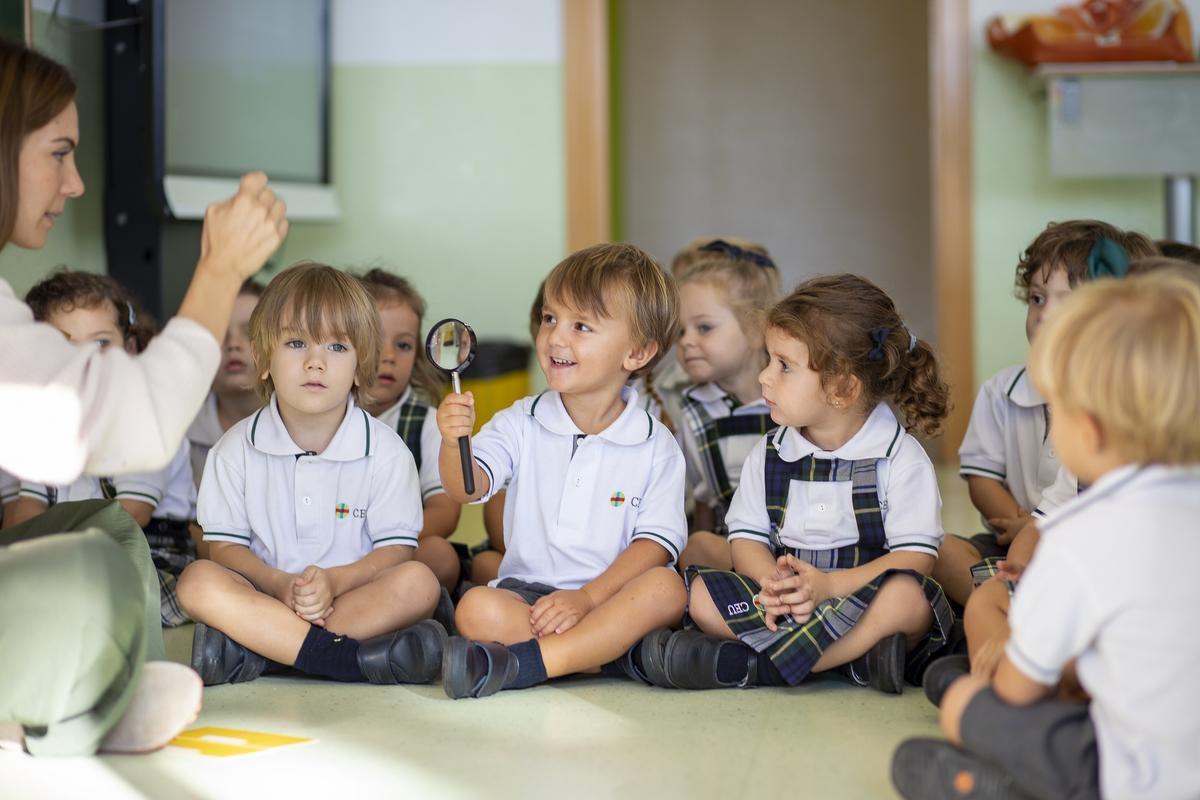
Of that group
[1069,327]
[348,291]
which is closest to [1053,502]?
[1069,327]

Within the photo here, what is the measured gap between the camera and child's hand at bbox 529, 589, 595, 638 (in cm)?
174

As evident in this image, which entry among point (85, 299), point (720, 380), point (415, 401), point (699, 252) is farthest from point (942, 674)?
point (85, 299)

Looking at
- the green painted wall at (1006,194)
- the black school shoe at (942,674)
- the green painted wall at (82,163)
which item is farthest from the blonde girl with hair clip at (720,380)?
the green painted wall at (1006,194)

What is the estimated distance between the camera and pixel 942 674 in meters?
1.49

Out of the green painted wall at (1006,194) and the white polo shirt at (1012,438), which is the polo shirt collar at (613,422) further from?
the green painted wall at (1006,194)

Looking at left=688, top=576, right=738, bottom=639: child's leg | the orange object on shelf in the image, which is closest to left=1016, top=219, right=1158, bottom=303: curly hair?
left=688, top=576, right=738, bottom=639: child's leg

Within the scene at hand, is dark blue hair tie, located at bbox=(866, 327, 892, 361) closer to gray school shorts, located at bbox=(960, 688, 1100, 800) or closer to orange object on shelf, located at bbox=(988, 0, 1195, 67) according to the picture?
gray school shorts, located at bbox=(960, 688, 1100, 800)

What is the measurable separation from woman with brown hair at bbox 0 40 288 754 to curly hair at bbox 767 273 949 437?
763 millimetres

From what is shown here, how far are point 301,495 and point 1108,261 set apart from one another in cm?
112

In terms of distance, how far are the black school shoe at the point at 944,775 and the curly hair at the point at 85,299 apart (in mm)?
1520

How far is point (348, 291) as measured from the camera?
1938mm

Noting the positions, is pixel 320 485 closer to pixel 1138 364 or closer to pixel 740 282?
pixel 740 282

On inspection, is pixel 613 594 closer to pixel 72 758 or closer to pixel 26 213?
pixel 72 758

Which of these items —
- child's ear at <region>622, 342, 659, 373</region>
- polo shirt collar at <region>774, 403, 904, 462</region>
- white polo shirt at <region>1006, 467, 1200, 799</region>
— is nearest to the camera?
white polo shirt at <region>1006, 467, 1200, 799</region>
